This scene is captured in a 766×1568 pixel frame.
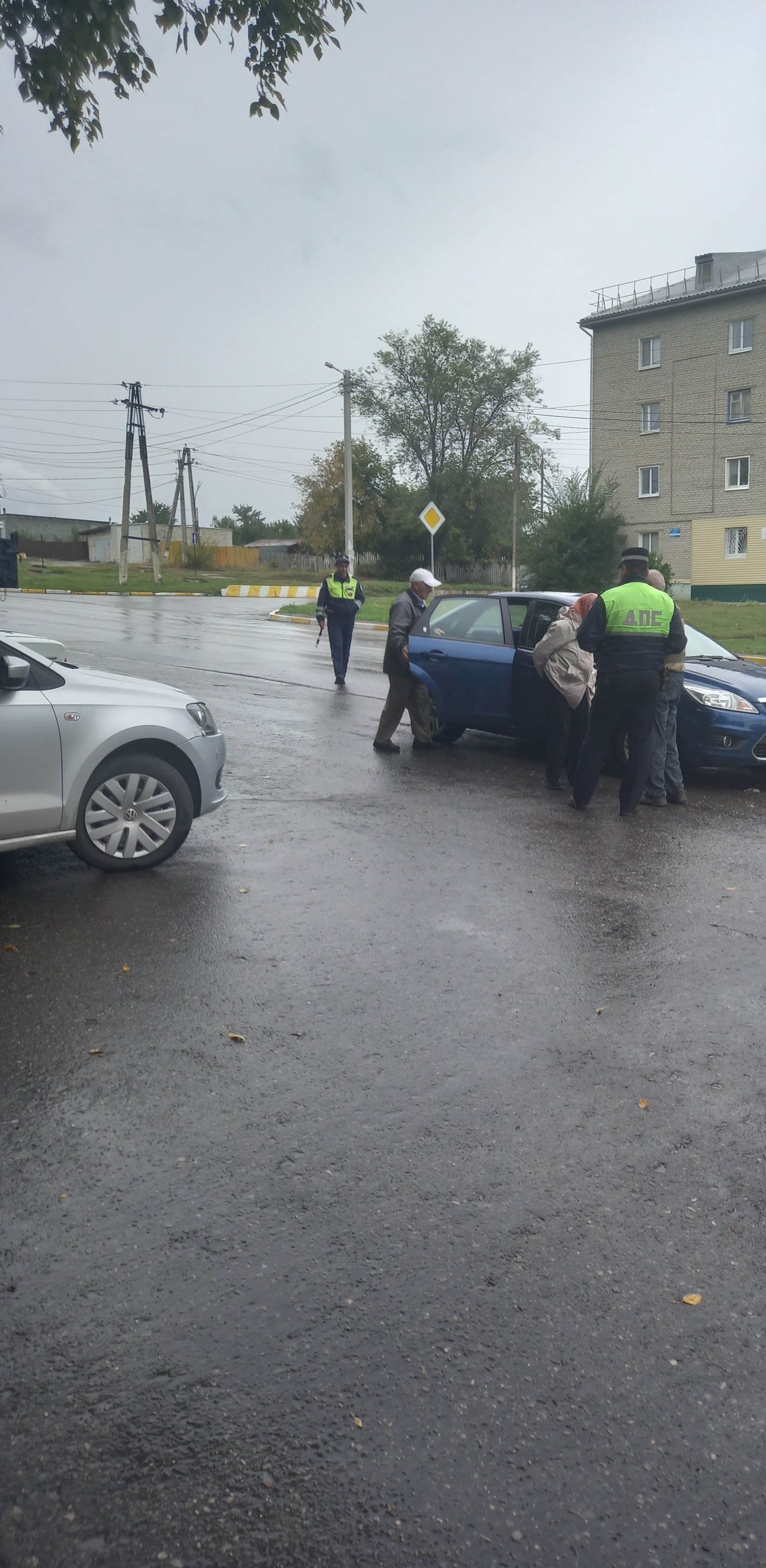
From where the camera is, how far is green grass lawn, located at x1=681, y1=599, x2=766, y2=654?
77.1ft

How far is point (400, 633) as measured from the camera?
428 inches

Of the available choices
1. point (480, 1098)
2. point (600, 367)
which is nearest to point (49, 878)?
point (480, 1098)

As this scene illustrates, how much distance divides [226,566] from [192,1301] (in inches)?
3123

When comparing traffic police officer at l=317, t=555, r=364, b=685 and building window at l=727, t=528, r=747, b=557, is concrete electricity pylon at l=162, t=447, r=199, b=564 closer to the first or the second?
building window at l=727, t=528, r=747, b=557

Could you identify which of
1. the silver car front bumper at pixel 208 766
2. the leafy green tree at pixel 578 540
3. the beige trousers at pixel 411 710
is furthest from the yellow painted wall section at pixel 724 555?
the silver car front bumper at pixel 208 766

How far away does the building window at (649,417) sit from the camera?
1991 inches

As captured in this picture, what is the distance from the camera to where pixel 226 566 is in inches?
3150

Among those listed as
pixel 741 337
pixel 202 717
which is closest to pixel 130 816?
pixel 202 717

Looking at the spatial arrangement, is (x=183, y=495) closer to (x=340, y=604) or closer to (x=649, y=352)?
(x=649, y=352)

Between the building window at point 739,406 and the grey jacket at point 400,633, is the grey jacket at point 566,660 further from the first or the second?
the building window at point 739,406

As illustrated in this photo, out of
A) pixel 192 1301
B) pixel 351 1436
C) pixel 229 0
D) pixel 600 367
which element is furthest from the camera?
pixel 600 367

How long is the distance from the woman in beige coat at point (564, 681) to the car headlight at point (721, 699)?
941 millimetres

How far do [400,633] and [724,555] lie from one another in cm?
4073

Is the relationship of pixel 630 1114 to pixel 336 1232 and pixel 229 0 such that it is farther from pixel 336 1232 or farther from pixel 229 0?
pixel 229 0
